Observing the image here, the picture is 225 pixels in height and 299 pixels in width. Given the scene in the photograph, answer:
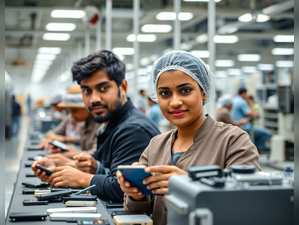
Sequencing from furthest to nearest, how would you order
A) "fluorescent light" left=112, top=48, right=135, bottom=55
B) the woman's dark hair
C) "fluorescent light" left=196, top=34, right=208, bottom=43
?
"fluorescent light" left=112, top=48, right=135, bottom=55
"fluorescent light" left=196, top=34, right=208, bottom=43
the woman's dark hair

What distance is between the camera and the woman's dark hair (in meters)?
2.29

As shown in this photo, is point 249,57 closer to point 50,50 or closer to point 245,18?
point 50,50

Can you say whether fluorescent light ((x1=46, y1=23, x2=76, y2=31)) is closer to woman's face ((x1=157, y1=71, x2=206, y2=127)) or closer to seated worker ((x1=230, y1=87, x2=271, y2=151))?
seated worker ((x1=230, y1=87, x2=271, y2=151))

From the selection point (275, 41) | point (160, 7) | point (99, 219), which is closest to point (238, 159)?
point (99, 219)

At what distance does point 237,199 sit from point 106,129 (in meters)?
1.47

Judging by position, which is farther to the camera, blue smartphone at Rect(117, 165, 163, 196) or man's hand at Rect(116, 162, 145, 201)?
man's hand at Rect(116, 162, 145, 201)

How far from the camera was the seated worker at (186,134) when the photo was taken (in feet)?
4.69

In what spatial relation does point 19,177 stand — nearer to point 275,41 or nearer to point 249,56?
point 275,41

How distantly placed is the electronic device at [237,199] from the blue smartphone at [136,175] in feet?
0.87

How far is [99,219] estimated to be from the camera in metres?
1.50

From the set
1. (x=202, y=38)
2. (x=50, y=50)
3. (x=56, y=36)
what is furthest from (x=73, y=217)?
(x=50, y=50)

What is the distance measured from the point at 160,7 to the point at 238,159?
589cm

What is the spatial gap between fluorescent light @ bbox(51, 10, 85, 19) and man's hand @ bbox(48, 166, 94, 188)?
19.5 feet

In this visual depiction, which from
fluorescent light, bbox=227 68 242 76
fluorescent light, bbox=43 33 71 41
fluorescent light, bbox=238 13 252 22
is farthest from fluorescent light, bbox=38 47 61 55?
fluorescent light, bbox=227 68 242 76
